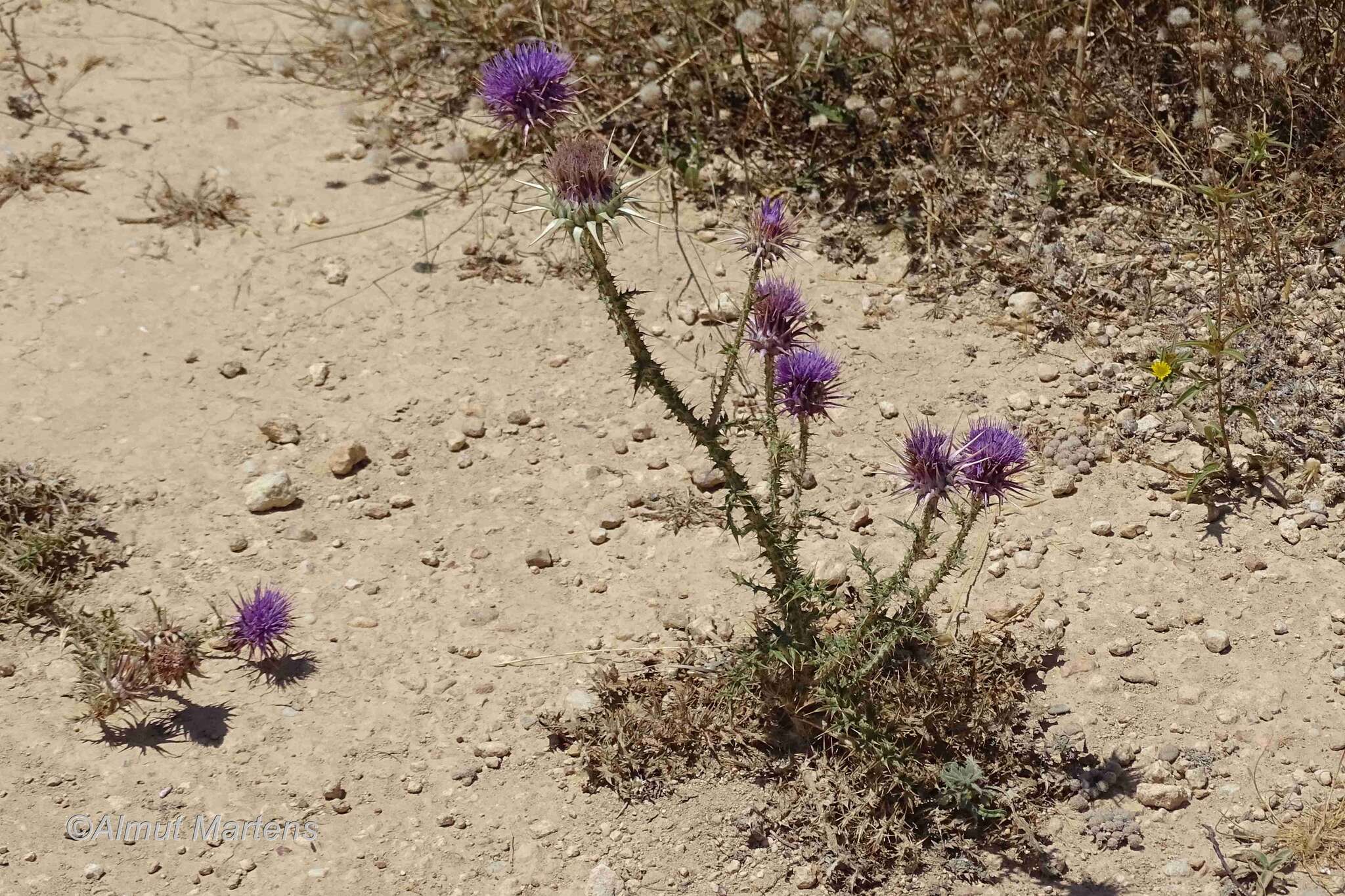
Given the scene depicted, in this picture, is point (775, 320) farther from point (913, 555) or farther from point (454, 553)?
point (454, 553)

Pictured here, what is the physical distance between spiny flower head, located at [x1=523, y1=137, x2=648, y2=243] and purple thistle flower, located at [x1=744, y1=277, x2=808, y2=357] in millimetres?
470

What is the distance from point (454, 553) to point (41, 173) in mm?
2939

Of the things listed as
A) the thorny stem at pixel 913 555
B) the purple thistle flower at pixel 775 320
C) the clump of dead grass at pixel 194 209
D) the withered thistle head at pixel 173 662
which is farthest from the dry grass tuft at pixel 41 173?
the thorny stem at pixel 913 555

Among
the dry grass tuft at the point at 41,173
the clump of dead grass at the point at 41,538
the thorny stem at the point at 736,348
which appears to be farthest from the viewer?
the dry grass tuft at the point at 41,173

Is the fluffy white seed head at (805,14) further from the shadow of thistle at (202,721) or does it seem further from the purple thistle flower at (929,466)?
the shadow of thistle at (202,721)

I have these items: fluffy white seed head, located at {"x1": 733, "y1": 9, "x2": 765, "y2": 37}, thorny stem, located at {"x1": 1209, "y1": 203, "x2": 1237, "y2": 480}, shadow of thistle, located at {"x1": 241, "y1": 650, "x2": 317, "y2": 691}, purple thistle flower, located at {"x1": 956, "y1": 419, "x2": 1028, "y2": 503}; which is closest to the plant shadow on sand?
shadow of thistle, located at {"x1": 241, "y1": 650, "x2": 317, "y2": 691}

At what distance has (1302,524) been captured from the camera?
3600 mm

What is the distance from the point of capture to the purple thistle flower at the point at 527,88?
289cm

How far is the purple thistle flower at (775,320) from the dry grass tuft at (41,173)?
3689mm

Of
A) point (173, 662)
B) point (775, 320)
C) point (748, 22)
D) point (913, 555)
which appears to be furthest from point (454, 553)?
point (748, 22)

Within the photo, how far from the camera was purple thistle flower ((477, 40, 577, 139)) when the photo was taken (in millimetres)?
2893

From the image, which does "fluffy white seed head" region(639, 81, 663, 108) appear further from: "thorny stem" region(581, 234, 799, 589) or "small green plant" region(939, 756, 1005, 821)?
"small green plant" region(939, 756, 1005, 821)

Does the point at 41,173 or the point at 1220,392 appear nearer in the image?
the point at 1220,392

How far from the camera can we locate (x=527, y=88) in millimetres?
2895
